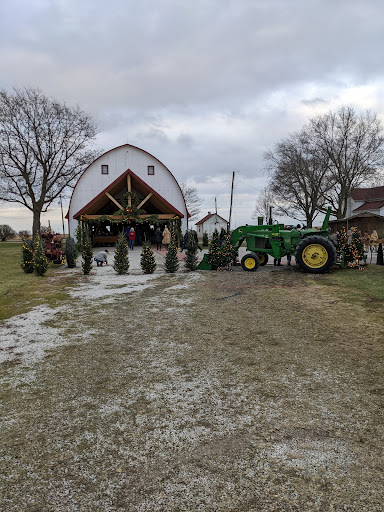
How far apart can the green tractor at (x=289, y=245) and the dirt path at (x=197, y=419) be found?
618 cm

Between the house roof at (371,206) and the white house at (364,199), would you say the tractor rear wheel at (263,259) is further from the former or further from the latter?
the white house at (364,199)

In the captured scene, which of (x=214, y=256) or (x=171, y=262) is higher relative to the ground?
(x=214, y=256)

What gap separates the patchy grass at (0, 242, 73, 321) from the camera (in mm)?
8211

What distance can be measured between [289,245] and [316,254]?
1.16m

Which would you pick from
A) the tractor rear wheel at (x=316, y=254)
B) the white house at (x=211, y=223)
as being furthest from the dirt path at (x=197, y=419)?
the white house at (x=211, y=223)

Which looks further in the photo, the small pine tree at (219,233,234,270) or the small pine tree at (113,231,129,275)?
the small pine tree at (219,233,234,270)

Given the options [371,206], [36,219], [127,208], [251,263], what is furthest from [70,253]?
[371,206]

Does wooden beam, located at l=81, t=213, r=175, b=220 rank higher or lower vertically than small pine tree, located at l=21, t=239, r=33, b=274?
higher

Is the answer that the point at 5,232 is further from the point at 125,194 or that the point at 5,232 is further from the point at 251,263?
the point at 251,263

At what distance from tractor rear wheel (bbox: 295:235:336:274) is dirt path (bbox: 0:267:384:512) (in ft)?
20.0

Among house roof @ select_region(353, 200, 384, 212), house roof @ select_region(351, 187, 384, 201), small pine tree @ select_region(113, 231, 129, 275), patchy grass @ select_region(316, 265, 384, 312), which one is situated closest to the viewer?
patchy grass @ select_region(316, 265, 384, 312)

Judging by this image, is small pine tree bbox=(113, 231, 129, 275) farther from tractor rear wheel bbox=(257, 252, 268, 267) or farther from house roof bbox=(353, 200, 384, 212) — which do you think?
house roof bbox=(353, 200, 384, 212)

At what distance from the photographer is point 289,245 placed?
13.2 meters

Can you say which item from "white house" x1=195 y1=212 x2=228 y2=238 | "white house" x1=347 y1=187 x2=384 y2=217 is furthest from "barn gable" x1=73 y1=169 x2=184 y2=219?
"white house" x1=195 y1=212 x2=228 y2=238
